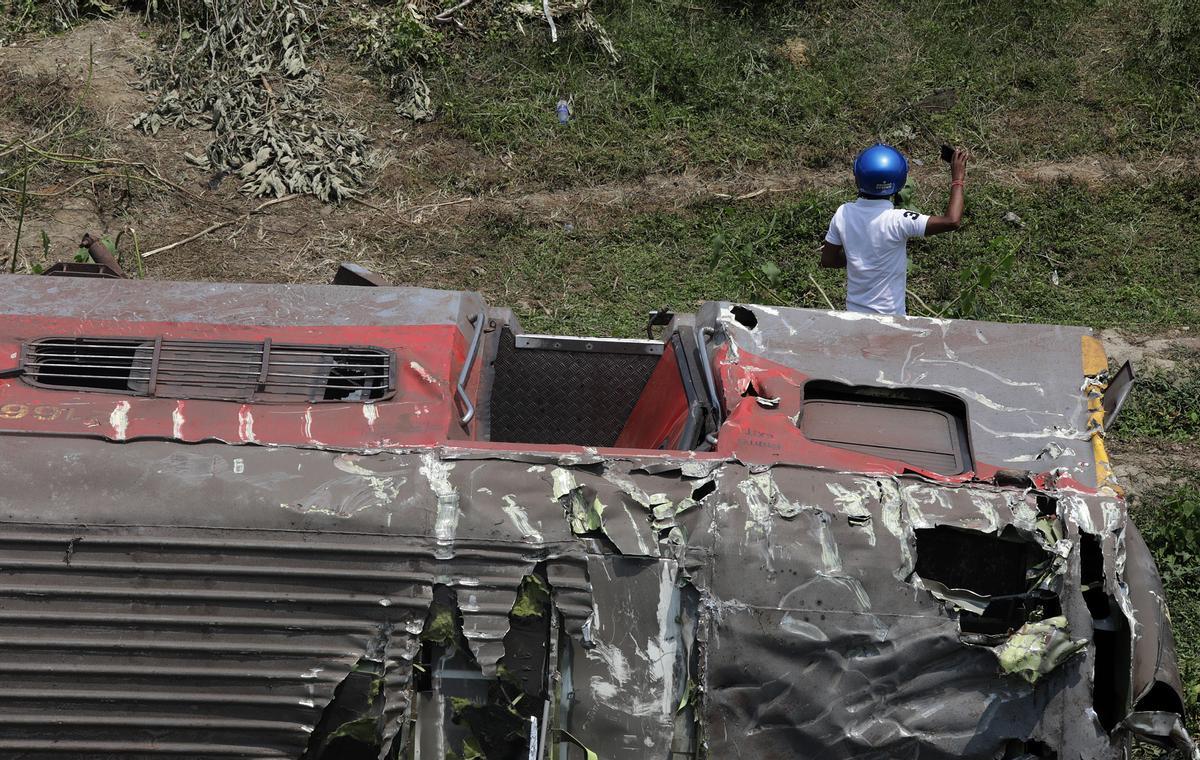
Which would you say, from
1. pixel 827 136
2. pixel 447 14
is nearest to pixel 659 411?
pixel 827 136

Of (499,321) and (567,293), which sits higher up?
(567,293)

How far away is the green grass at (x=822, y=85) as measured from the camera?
8.12 m

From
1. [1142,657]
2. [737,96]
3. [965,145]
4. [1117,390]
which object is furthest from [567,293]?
[1142,657]

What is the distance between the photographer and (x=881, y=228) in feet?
15.7

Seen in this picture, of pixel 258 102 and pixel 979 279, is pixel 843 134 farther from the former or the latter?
pixel 258 102

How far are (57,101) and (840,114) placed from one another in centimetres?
577

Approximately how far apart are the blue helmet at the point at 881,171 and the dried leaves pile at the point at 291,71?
4.13 metres

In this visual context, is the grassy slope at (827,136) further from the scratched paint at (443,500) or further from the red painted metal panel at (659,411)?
the scratched paint at (443,500)

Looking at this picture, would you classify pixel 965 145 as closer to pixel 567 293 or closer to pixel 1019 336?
pixel 567 293

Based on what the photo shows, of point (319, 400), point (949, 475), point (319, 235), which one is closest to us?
point (949, 475)

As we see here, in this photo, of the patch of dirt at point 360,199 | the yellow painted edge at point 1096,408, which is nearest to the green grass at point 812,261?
the patch of dirt at point 360,199

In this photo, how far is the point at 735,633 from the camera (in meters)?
3.15

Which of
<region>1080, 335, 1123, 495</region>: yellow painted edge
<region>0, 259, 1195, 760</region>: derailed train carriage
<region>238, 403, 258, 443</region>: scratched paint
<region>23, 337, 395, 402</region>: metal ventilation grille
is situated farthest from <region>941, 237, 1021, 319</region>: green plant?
<region>238, 403, 258, 443</region>: scratched paint

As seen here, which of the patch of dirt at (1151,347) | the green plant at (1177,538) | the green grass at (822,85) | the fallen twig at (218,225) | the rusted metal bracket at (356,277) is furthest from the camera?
the green grass at (822,85)
